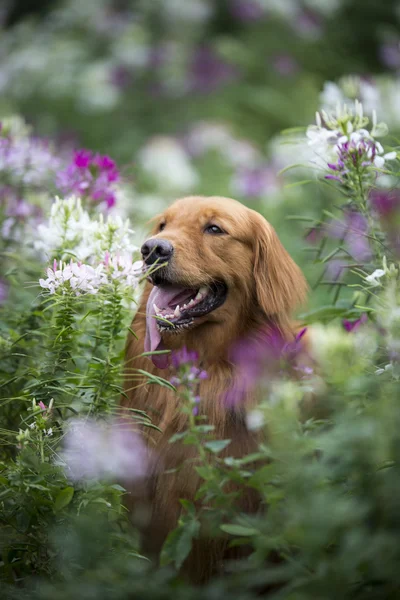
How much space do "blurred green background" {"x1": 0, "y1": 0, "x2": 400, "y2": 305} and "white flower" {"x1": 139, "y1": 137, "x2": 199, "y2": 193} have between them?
21 millimetres

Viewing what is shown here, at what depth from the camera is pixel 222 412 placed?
2816mm

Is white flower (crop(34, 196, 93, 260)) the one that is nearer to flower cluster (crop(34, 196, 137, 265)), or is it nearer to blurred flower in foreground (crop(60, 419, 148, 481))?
flower cluster (crop(34, 196, 137, 265))

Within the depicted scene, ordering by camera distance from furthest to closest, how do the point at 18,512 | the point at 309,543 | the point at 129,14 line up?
the point at 129,14, the point at 18,512, the point at 309,543

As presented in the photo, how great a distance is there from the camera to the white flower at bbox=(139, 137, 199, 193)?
23.6 feet

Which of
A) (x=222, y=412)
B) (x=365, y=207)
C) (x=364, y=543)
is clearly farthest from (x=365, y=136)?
(x=364, y=543)

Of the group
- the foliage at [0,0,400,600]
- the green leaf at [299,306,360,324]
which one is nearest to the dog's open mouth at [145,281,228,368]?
the foliage at [0,0,400,600]

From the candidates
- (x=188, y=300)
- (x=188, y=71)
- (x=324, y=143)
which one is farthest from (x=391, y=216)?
(x=188, y=71)

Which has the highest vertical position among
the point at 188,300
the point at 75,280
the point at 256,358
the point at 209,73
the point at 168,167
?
the point at 209,73

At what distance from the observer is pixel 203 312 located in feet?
9.39

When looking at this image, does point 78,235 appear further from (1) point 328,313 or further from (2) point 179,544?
(2) point 179,544

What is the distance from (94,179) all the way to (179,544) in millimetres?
1783

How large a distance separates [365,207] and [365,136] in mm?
254

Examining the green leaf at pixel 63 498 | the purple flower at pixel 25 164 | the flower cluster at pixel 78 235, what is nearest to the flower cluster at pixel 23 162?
Result: the purple flower at pixel 25 164

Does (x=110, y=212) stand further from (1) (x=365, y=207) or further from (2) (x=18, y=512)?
(2) (x=18, y=512)
